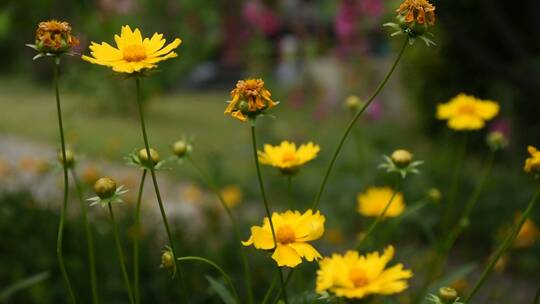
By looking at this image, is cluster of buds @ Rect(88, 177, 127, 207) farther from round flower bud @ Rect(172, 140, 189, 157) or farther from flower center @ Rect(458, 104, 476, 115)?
flower center @ Rect(458, 104, 476, 115)

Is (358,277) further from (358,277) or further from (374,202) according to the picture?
(374,202)

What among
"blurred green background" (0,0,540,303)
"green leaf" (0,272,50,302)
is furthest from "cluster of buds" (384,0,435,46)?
"green leaf" (0,272,50,302)

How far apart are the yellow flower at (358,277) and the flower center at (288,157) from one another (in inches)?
9.1

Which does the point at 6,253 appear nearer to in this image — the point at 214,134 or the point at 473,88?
the point at 473,88

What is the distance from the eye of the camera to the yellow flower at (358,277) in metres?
0.43

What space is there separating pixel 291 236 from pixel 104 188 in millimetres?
177

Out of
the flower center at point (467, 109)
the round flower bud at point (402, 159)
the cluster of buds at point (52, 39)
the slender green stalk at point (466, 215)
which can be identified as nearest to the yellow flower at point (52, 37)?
the cluster of buds at point (52, 39)

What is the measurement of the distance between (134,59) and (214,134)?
5022 millimetres

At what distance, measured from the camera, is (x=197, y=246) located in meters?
1.81

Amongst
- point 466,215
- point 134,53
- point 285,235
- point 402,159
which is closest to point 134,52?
point 134,53

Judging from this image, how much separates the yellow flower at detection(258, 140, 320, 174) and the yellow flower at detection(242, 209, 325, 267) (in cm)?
12

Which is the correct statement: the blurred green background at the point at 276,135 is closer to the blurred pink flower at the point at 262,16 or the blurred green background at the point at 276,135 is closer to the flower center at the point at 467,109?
the blurred pink flower at the point at 262,16

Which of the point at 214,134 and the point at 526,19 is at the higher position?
the point at 526,19

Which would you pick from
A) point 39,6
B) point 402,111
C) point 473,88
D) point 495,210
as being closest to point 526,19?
point 473,88
